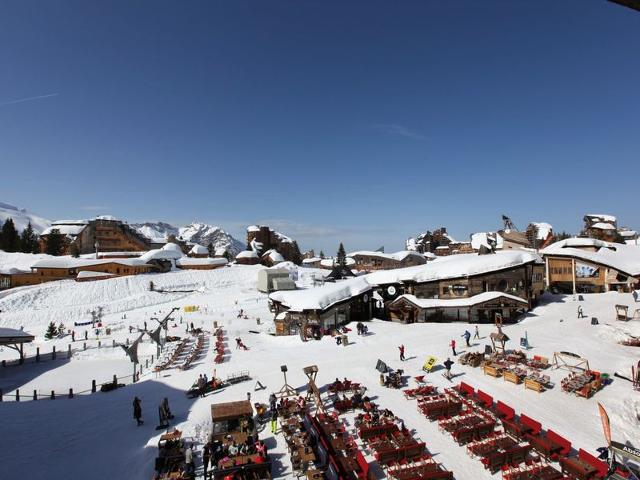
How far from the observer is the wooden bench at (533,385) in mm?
18656

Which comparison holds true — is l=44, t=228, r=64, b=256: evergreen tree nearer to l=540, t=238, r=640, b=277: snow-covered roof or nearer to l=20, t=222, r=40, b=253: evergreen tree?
l=20, t=222, r=40, b=253: evergreen tree

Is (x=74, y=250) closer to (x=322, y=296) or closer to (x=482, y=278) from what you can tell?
(x=322, y=296)

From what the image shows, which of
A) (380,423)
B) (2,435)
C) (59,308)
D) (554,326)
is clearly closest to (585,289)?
(554,326)

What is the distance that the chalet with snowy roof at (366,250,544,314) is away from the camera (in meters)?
36.5

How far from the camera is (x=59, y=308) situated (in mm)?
54688

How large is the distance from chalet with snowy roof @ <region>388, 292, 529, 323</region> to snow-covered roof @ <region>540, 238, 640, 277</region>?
612 inches

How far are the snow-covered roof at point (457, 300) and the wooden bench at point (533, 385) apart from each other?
1580 cm

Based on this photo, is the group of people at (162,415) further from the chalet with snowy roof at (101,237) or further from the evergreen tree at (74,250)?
the chalet with snowy roof at (101,237)

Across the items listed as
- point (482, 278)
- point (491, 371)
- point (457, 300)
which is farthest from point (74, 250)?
point (491, 371)

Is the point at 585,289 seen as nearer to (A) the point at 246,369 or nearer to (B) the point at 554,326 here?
(B) the point at 554,326

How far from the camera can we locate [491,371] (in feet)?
68.7

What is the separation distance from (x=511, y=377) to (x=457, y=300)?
16941mm

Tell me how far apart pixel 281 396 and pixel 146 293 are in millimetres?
53762

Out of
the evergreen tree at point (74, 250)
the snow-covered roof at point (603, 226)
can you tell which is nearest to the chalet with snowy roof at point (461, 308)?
the snow-covered roof at point (603, 226)
